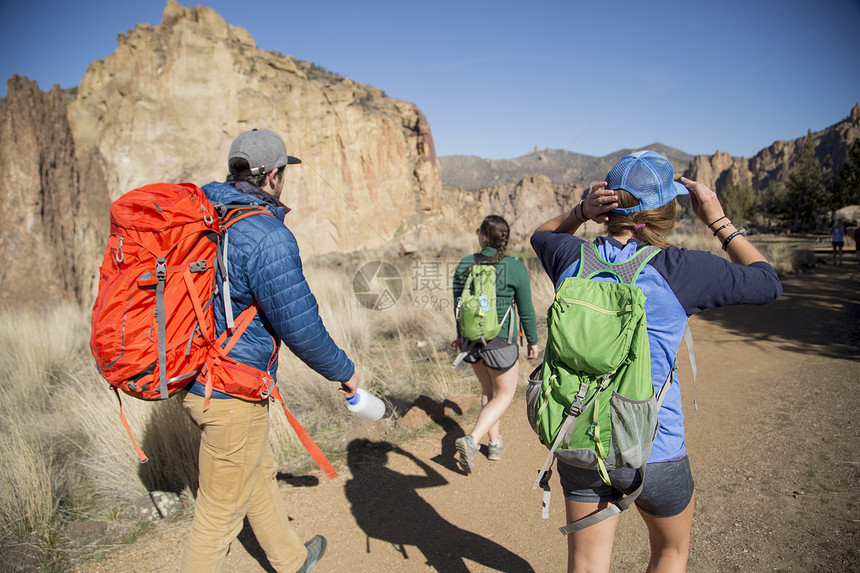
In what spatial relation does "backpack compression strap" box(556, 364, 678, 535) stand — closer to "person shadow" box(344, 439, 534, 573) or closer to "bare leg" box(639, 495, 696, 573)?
"bare leg" box(639, 495, 696, 573)

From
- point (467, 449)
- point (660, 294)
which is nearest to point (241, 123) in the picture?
point (467, 449)

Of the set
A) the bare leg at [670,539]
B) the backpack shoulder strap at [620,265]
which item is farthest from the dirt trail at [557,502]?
the backpack shoulder strap at [620,265]

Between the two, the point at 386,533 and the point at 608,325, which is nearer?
the point at 608,325

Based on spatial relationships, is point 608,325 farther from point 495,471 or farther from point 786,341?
point 786,341

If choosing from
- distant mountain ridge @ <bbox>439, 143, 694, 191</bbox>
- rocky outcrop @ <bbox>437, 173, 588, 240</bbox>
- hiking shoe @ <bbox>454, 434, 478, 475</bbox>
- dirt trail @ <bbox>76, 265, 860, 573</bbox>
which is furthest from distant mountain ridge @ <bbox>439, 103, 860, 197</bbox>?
hiking shoe @ <bbox>454, 434, 478, 475</bbox>

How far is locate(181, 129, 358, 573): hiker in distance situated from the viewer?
5.99ft

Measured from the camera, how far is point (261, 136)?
204 cm

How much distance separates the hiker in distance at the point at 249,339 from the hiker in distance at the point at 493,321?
4.31 feet

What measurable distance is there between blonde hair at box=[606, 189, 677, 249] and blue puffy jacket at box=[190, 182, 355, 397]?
4.08 feet

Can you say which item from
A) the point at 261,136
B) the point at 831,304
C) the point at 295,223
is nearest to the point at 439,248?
the point at 295,223

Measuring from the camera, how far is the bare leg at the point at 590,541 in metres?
1.49

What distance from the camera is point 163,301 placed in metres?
Answer: 1.63

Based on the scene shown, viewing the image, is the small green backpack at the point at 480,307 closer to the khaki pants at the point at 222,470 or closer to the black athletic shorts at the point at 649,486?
the khaki pants at the point at 222,470

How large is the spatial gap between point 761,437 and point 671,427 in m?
3.07
